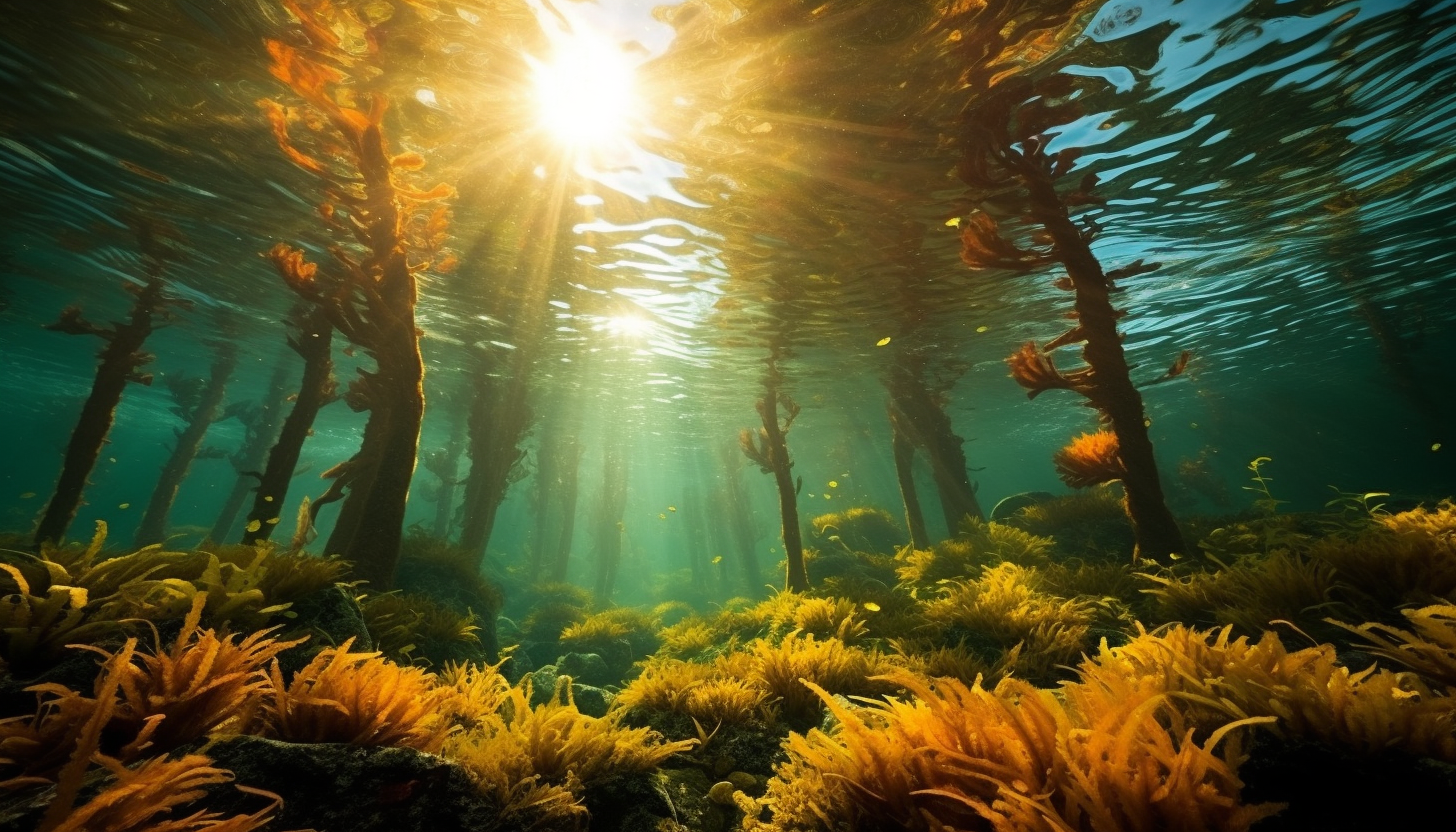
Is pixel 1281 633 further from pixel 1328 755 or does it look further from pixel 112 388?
pixel 112 388

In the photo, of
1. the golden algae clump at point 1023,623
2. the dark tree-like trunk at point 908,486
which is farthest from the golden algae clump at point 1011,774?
the dark tree-like trunk at point 908,486

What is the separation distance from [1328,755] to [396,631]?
6.86 m

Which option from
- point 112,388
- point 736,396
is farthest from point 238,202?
point 736,396

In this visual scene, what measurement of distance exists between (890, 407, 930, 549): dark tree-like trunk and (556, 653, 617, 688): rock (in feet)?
29.3

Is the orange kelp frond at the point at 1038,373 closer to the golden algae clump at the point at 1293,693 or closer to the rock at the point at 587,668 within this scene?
the golden algae clump at the point at 1293,693

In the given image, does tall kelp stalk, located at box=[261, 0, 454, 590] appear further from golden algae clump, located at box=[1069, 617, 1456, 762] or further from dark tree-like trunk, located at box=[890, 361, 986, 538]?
dark tree-like trunk, located at box=[890, 361, 986, 538]

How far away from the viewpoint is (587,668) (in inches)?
449

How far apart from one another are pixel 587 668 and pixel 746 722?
857 centimetres

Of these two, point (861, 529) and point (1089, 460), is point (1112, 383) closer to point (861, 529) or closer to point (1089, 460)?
point (1089, 460)

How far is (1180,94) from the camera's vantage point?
742cm

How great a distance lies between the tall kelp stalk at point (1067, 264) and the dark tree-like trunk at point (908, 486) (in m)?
7.58

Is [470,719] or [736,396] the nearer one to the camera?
[470,719]

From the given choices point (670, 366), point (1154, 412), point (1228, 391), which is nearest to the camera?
point (670, 366)

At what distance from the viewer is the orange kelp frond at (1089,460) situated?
761cm
